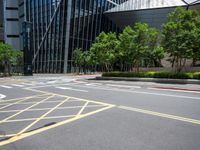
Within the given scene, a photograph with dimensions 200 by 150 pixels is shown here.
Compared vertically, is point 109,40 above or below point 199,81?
above

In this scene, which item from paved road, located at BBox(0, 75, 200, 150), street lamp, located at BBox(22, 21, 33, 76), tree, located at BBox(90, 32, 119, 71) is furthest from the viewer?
street lamp, located at BBox(22, 21, 33, 76)

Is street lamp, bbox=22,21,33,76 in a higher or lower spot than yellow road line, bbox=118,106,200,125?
higher

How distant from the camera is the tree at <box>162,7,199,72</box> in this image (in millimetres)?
22891

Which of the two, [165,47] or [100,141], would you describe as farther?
[165,47]

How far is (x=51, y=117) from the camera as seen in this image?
29.1ft

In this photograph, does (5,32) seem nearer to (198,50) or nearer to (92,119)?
(198,50)

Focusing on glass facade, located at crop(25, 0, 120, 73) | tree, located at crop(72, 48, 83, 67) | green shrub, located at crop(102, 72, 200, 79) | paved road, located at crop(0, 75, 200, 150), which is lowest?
paved road, located at crop(0, 75, 200, 150)

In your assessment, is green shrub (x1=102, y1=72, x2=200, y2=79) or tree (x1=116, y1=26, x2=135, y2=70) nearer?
green shrub (x1=102, y1=72, x2=200, y2=79)

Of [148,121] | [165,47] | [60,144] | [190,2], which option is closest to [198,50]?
[165,47]

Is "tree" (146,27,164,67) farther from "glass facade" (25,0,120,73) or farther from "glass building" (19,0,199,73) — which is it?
"glass facade" (25,0,120,73)

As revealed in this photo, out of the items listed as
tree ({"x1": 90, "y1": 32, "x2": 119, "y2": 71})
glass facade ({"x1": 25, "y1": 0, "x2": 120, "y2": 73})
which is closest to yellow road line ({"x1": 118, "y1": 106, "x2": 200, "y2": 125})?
tree ({"x1": 90, "y1": 32, "x2": 119, "y2": 71})

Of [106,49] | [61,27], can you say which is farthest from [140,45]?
[61,27]

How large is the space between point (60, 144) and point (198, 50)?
69.6 ft

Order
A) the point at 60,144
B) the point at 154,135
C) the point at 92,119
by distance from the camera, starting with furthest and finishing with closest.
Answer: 1. the point at 92,119
2. the point at 154,135
3. the point at 60,144
